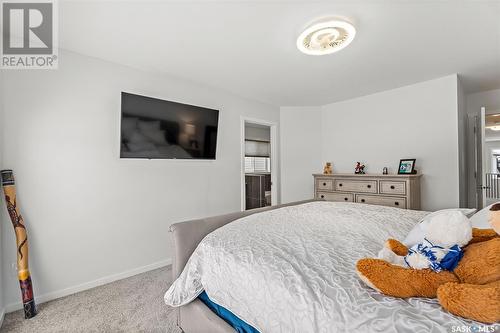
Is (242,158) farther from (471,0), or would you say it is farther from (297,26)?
(471,0)

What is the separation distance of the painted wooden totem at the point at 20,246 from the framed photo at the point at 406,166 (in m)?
4.39

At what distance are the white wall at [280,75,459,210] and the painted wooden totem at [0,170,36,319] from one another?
11.5 feet

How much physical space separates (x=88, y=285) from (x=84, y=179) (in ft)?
3.58

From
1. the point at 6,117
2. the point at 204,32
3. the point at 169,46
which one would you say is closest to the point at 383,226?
the point at 204,32

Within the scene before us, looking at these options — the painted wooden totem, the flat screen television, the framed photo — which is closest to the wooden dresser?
the framed photo

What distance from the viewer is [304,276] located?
91cm

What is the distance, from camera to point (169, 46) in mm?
2141

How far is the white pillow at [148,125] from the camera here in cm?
253

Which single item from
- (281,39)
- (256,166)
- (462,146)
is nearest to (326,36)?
(281,39)

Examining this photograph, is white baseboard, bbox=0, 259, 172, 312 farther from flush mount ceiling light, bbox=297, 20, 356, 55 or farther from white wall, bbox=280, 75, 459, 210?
flush mount ceiling light, bbox=297, 20, 356, 55

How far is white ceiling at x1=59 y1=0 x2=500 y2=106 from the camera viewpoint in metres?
1.64

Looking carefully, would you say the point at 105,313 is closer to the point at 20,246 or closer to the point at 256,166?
the point at 20,246

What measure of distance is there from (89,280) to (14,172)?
125 cm

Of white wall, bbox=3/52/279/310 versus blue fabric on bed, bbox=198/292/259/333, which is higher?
white wall, bbox=3/52/279/310
